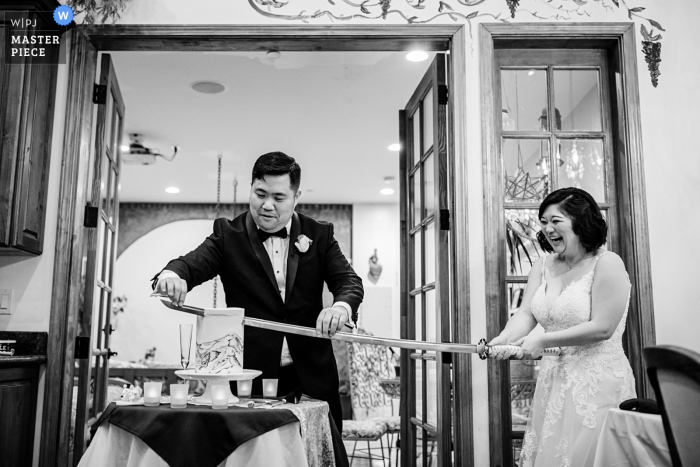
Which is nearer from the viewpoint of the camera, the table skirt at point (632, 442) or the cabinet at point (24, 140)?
the table skirt at point (632, 442)

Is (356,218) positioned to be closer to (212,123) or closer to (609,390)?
(212,123)

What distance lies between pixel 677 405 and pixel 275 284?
1.30m

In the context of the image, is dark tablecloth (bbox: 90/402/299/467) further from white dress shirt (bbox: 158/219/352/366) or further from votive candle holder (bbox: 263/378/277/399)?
white dress shirt (bbox: 158/219/352/366)

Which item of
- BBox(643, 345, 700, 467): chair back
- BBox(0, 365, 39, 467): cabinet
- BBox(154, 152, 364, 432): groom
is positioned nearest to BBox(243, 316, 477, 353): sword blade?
BBox(154, 152, 364, 432): groom

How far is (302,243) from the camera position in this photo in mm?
2316

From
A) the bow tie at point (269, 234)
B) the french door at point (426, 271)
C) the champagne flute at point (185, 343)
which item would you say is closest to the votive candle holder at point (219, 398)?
the champagne flute at point (185, 343)

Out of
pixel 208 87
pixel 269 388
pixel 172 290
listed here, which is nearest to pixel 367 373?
pixel 208 87

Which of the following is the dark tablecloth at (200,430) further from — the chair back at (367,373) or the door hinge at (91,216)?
the chair back at (367,373)

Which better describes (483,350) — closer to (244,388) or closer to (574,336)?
(574,336)

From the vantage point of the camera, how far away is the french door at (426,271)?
9.93 ft

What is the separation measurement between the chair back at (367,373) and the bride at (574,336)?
126 inches

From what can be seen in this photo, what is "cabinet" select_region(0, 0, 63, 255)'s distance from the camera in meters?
2.75

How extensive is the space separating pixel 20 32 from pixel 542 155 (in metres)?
2.45

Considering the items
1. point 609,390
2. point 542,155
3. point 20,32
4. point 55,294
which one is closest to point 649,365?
point 609,390
